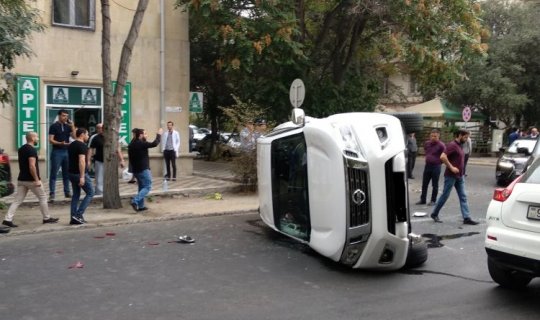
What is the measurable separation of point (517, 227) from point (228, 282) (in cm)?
304

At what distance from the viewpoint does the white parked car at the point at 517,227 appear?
5121 mm

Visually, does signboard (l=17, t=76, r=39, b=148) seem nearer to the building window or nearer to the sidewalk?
the sidewalk

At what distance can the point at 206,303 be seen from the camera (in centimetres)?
550

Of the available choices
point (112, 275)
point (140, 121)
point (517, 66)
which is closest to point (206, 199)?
point (140, 121)

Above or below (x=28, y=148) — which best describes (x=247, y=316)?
below

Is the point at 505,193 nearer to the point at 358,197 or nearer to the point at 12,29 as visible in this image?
the point at 358,197

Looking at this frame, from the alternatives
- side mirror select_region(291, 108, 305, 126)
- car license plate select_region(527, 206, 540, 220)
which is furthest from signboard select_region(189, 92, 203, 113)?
car license plate select_region(527, 206, 540, 220)

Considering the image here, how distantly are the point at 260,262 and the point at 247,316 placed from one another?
84.0 inches

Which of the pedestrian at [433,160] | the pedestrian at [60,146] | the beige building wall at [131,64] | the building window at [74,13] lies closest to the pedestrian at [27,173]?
the pedestrian at [60,146]

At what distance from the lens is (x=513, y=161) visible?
1645 centimetres

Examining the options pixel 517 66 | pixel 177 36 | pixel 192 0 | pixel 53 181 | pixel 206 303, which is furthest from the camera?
pixel 517 66

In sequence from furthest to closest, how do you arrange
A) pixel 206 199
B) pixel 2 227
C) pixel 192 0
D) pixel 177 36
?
pixel 177 36 < pixel 192 0 < pixel 206 199 < pixel 2 227

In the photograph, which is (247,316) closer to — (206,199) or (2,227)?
(2,227)

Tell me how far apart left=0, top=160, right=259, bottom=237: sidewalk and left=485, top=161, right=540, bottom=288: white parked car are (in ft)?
21.5
